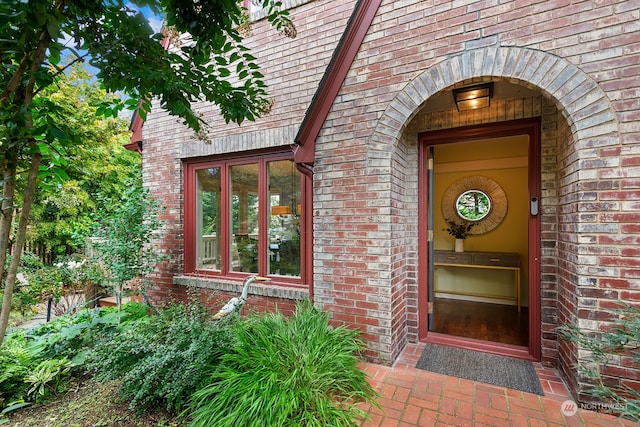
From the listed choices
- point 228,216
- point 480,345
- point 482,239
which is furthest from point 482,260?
point 228,216

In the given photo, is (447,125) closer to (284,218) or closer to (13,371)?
(284,218)

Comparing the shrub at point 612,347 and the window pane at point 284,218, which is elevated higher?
the window pane at point 284,218

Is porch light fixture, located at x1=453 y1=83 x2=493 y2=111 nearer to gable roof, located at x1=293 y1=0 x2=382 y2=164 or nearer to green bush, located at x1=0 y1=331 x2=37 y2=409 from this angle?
gable roof, located at x1=293 y1=0 x2=382 y2=164

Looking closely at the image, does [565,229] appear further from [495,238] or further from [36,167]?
[36,167]

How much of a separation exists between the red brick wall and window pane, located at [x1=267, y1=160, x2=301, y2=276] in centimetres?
42

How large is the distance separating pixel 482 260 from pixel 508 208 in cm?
109

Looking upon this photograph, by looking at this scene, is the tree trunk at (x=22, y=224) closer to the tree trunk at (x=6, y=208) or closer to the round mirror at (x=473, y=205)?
the tree trunk at (x=6, y=208)

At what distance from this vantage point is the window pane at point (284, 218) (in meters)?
3.79

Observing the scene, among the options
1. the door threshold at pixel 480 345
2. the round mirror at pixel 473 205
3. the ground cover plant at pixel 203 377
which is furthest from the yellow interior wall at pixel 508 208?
the ground cover plant at pixel 203 377

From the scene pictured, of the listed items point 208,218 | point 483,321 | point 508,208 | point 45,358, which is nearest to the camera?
point 45,358

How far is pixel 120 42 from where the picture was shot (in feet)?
5.43

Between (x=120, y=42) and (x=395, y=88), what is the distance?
2135 mm

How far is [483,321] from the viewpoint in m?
4.11

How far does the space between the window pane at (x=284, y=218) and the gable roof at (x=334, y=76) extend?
72cm
